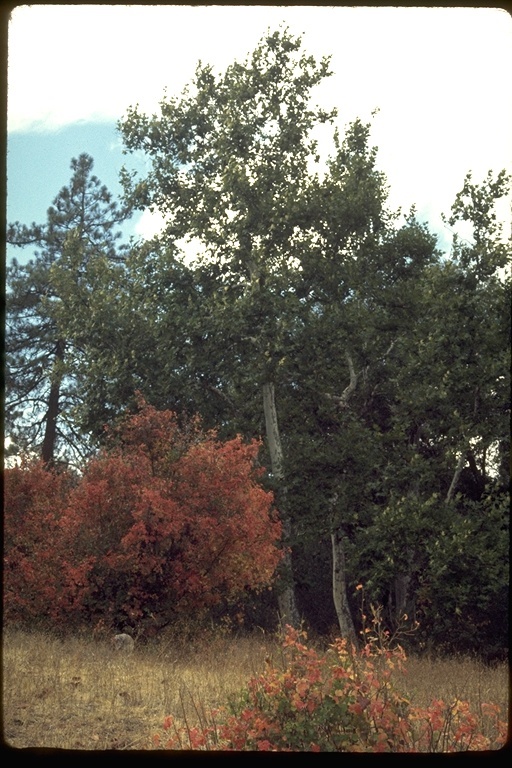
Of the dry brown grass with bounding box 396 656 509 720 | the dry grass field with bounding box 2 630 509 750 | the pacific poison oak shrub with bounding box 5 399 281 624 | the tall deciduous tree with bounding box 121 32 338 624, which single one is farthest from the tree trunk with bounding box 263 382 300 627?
the dry grass field with bounding box 2 630 509 750

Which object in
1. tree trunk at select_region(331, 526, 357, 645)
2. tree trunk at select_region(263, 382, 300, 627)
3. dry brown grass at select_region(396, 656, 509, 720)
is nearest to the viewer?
dry brown grass at select_region(396, 656, 509, 720)

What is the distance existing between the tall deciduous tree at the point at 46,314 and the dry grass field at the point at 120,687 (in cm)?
1351

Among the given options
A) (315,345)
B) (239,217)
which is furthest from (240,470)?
(239,217)

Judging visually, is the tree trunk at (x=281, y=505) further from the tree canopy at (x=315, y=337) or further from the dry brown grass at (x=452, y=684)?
the dry brown grass at (x=452, y=684)

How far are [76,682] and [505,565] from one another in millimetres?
11097

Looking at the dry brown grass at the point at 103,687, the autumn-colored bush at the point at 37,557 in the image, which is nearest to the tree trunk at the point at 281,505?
the autumn-colored bush at the point at 37,557

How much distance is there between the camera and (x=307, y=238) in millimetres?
21969

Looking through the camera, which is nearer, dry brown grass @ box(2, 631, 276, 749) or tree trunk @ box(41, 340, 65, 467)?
dry brown grass @ box(2, 631, 276, 749)

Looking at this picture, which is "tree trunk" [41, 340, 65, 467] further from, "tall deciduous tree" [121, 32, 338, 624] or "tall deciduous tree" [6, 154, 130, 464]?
"tall deciduous tree" [121, 32, 338, 624]

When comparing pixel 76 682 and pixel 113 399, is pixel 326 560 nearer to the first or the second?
pixel 113 399

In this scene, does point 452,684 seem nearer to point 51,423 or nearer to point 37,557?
point 37,557

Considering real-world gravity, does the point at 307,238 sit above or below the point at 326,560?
above

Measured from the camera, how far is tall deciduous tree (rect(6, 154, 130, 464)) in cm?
2812

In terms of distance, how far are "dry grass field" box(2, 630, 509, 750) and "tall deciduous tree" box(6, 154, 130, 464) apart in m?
A: 13.5
